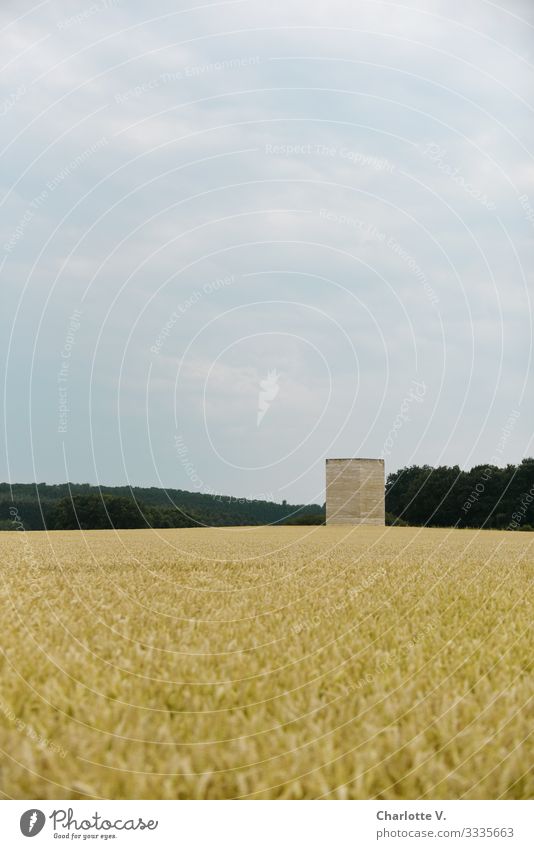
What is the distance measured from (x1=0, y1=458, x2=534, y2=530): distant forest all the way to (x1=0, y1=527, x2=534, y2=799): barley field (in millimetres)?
21760

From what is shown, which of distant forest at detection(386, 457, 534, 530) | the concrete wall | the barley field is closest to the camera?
the barley field

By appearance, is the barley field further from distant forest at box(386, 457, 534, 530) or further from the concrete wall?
distant forest at box(386, 457, 534, 530)

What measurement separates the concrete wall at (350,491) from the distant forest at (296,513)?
3.51 meters

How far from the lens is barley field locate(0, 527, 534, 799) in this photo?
287cm

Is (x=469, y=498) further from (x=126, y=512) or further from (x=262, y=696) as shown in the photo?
(x=262, y=696)

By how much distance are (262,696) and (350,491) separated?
38.3m

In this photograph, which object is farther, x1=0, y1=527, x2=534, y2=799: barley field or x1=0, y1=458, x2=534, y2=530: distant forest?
x1=0, y1=458, x2=534, y2=530: distant forest

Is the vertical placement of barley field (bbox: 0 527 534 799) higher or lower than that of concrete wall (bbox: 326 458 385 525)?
lower

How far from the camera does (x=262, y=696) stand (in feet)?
12.6

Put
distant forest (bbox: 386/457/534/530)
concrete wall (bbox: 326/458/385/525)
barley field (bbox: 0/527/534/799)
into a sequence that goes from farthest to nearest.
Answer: distant forest (bbox: 386/457/534/530) < concrete wall (bbox: 326/458/385/525) < barley field (bbox: 0/527/534/799)

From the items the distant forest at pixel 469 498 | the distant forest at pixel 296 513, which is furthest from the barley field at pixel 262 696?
the distant forest at pixel 469 498

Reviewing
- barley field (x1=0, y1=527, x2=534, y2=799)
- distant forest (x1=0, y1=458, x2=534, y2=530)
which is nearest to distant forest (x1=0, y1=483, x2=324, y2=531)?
distant forest (x1=0, y1=458, x2=534, y2=530)
